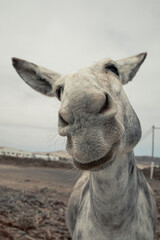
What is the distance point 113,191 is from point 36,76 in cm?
196

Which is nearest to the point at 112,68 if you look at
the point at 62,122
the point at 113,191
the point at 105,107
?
the point at 105,107

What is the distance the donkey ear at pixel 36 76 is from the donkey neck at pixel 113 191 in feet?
4.26

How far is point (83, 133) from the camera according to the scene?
1.47 meters

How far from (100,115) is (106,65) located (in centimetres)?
109

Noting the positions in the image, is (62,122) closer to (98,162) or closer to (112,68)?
(98,162)

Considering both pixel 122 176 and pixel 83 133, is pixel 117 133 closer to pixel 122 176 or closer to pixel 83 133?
pixel 83 133

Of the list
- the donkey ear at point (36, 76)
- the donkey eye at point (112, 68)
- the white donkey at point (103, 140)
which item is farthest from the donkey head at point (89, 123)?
the donkey ear at point (36, 76)

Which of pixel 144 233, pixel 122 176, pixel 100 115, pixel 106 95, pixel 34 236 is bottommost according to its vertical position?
pixel 34 236

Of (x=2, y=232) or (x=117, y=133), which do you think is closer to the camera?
(x=117, y=133)

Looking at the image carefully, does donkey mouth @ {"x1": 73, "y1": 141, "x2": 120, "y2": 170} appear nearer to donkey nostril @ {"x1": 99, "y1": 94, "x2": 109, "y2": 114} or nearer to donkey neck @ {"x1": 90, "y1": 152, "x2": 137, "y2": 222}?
donkey nostril @ {"x1": 99, "y1": 94, "x2": 109, "y2": 114}

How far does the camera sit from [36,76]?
3.09 metres

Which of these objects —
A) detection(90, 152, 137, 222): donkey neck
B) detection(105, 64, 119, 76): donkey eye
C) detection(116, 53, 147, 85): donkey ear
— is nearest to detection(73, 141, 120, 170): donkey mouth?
detection(90, 152, 137, 222): donkey neck

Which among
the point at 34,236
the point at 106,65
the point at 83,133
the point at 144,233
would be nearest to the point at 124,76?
the point at 106,65

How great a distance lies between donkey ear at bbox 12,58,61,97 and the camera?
286 cm
